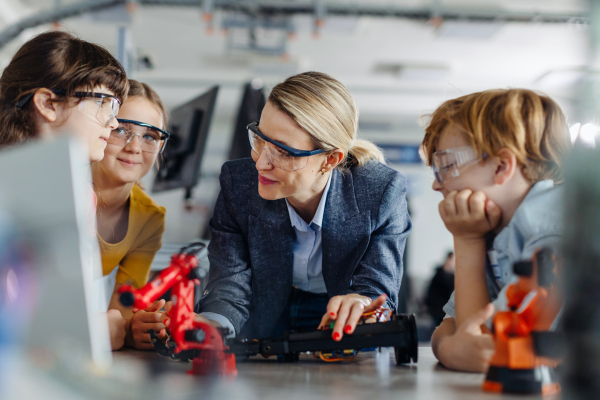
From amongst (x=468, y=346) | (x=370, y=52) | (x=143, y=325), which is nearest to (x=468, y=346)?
(x=468, y=346)

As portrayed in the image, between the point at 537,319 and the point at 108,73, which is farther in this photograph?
the point at 108,73

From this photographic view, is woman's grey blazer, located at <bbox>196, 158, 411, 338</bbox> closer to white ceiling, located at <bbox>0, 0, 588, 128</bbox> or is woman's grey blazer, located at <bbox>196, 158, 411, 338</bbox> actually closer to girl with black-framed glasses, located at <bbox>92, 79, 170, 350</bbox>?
girl with black-framed glasses, located at <bbox>92, 79, 170, 350</bbox>

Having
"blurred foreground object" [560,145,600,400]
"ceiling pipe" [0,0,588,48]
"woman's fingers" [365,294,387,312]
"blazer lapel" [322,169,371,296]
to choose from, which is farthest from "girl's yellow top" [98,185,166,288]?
"ceiling pipe" [0,0,588,48]

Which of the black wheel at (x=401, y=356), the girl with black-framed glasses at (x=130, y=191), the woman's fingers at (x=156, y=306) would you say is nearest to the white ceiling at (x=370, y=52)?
the girl with black-framed glasses at (x=130, y=191)

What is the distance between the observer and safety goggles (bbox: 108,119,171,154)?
4.68 ft

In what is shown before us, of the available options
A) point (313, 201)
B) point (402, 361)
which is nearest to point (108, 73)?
point (313, 201)

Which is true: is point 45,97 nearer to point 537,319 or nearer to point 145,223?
point 145,223

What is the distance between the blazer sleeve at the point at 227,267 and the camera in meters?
1.17

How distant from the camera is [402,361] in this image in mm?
828

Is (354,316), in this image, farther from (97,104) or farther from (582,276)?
(97,104)

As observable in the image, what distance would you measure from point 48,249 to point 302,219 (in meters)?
0.99

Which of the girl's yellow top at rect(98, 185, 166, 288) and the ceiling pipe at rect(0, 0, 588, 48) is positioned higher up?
the ceiling pipe at rect(0, 0, 588, 48)

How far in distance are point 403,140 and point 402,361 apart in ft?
26.5

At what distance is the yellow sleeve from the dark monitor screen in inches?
14.6
